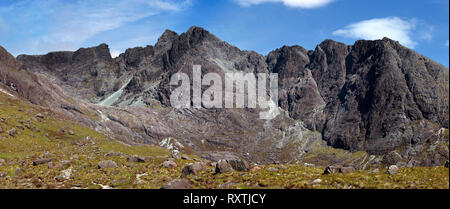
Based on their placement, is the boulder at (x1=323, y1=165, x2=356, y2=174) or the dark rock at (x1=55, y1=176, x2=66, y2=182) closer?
the boulder at (x1=323, y1=165, x2=356, y2=174)

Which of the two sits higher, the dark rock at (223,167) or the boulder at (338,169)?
the boulder at (338,169)

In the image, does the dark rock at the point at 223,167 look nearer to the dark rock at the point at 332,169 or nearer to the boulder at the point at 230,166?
the boulder at the point at 230,166

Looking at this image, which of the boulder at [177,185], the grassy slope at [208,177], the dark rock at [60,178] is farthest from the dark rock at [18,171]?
the boulder at [177,185]

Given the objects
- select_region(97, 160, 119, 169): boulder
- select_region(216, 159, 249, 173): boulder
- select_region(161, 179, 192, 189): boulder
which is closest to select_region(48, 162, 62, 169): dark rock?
select_region(97, 160, 119, 169): boulder

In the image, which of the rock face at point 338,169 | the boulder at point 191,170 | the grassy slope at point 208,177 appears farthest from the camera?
the boulder at point 191,170

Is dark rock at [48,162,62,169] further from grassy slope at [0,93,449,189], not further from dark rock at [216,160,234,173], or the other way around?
dark rock at [216,160,234,173]

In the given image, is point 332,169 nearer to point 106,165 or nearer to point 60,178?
point 60,178

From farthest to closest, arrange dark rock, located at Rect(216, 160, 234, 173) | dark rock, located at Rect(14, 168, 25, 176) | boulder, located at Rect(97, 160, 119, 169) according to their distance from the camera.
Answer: boulder, located at Rect(97, 160, 119, 169) → dark rock, located at Rect(14, 168, 25, 176) → dark rock, located at Rect(216, 160, 234, 173)

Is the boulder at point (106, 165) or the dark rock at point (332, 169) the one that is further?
the boulder at point (106, 165)

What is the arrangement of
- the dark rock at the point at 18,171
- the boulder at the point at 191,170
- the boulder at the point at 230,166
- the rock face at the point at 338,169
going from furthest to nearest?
the dark rock at the point at 18,171, the boulder at the point at 191,170, the boulder at the point at 230,166, the rock face at the point at 338,169

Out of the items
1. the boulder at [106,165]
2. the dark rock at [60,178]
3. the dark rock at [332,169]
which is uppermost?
the dark rock at [332,169]
